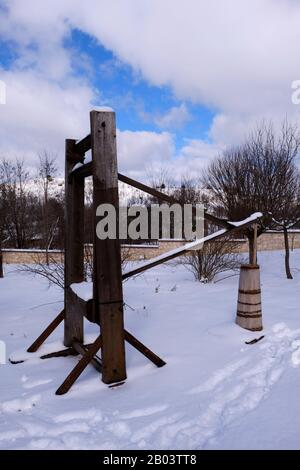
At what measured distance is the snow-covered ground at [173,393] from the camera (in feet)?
8.11

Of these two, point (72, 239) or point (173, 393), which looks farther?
point (72, 239)

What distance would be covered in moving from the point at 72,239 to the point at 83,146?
101 centimetres

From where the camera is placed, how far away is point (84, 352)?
3721mm

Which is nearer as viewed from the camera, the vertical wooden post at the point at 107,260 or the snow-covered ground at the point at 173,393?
the snow-covered ground at the point at 173,393

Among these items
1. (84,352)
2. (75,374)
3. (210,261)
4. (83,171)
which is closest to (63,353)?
(84,352)

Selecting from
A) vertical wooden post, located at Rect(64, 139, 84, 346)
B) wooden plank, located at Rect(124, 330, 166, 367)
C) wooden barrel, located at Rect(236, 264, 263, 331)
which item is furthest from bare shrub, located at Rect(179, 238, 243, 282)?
wooden plank, located at Rect(124, 330, 166, 367)

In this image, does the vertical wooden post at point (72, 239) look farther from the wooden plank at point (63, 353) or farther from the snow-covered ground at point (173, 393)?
the snow-covered ground at point (173, 393)

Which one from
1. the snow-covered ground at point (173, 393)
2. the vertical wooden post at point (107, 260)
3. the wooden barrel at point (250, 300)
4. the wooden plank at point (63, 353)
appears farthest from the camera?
the wooden barrel at point (250, 300)

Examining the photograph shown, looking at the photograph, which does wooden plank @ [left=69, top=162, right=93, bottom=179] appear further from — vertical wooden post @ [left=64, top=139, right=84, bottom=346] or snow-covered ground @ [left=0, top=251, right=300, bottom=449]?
snow-covered ground @ [left=0, top=251, right=300, bottom=449]

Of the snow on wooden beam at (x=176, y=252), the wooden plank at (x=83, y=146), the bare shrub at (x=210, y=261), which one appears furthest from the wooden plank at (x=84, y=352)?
the bare shrub at (x=210, y=261)

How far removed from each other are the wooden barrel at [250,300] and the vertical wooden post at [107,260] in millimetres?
1795

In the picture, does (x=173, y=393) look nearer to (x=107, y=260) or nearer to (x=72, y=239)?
(x=107, y=260)

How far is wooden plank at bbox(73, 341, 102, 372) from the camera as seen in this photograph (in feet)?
11.8

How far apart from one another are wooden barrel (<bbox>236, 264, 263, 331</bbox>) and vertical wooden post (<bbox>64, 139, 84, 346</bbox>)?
192cm
